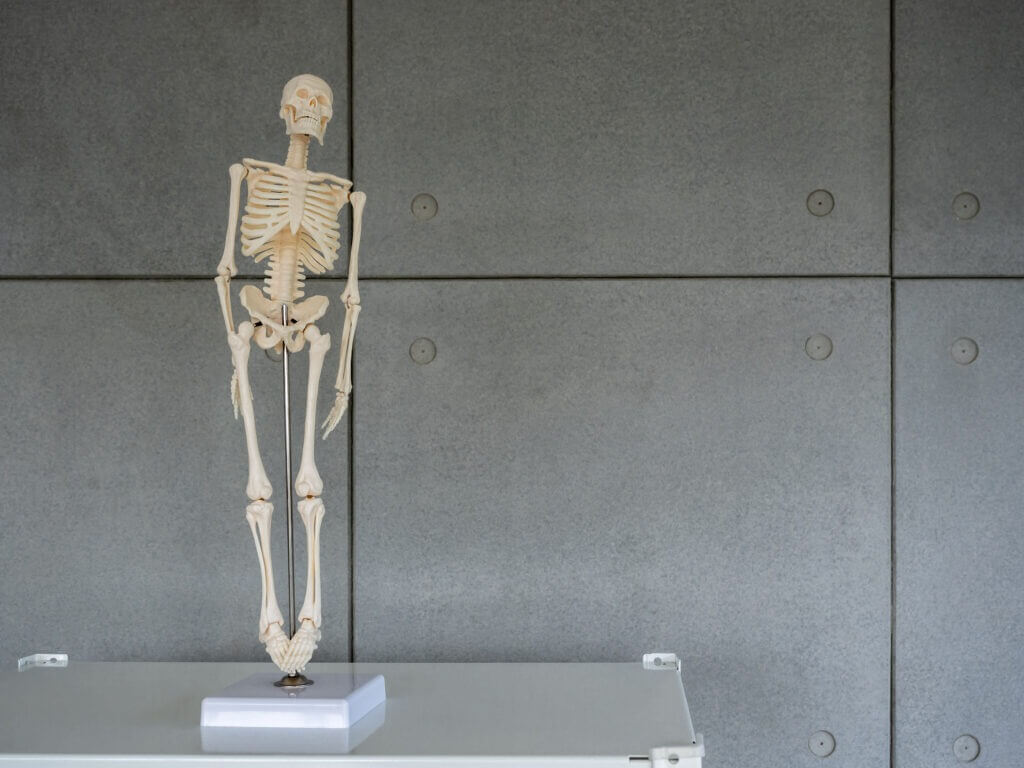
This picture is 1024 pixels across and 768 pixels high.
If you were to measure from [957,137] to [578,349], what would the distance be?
115cm

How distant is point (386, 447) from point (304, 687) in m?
1.02

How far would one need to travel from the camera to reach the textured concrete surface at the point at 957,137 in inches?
113

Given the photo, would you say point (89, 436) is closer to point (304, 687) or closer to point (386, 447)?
point (386, 447)

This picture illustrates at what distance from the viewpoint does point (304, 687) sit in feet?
6.48

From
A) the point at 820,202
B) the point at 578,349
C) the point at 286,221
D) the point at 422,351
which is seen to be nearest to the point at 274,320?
the point at 286,221

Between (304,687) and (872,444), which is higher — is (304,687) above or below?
below

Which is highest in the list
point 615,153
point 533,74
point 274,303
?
point 533,74

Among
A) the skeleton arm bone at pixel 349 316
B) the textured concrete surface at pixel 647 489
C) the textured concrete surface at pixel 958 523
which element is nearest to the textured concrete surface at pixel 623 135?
the textured concrete surface at pixel 647 489

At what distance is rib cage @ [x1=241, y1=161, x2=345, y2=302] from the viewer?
6.59 ft

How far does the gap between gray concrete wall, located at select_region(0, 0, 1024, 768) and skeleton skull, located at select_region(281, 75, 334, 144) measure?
3.03ft

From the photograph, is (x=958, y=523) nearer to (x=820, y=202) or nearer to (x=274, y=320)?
(x=820, y=202)

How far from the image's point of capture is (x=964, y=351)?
2.87 meters

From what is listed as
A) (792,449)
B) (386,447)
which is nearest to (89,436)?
(386,447)

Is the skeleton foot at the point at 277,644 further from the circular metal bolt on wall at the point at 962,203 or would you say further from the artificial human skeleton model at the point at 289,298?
the circular metal bolt on wall at the point at 962,203
